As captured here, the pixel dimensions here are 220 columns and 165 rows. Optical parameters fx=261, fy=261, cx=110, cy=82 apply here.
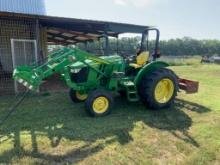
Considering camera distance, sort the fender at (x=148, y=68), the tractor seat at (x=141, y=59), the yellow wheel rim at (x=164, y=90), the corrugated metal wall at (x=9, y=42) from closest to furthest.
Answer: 1. the fender at (x=148, y=68)
2. the yellow wheel rim at (x=164, y=90)
3. the tractor seat at (x=141, y=59)
4. the corrugated metal wall at (x=9, y=42)

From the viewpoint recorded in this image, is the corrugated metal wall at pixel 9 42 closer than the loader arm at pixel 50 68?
No

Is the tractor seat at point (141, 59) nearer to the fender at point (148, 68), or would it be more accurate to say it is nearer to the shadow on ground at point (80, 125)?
the fender at point (148, 68)

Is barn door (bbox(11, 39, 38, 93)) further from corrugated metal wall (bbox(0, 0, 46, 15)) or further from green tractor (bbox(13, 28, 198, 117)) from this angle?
corrugated metal wall (bbox(0, 0, 46, 15))

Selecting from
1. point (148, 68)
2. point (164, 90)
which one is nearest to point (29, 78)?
point (148, 68)

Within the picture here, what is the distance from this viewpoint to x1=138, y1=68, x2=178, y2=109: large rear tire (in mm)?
6117

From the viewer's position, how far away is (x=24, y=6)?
547 inches

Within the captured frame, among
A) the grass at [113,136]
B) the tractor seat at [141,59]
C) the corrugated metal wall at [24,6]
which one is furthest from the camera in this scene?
the corrugated metal wall at [24,6]

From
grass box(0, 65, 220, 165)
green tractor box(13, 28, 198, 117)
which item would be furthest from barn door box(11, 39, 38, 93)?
green tractor box(13, 28, 198, 117)

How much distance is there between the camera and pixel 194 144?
4387 mm

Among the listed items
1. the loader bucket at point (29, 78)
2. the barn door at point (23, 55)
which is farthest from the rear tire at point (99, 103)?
the barn door at point (23, 55)

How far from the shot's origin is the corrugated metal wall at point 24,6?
13.4 meters

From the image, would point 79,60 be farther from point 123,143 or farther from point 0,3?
point 0,3

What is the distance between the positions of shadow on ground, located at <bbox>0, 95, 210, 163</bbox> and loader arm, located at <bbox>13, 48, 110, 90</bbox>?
0.90 m

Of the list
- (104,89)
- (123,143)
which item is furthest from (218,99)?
(123,143)
